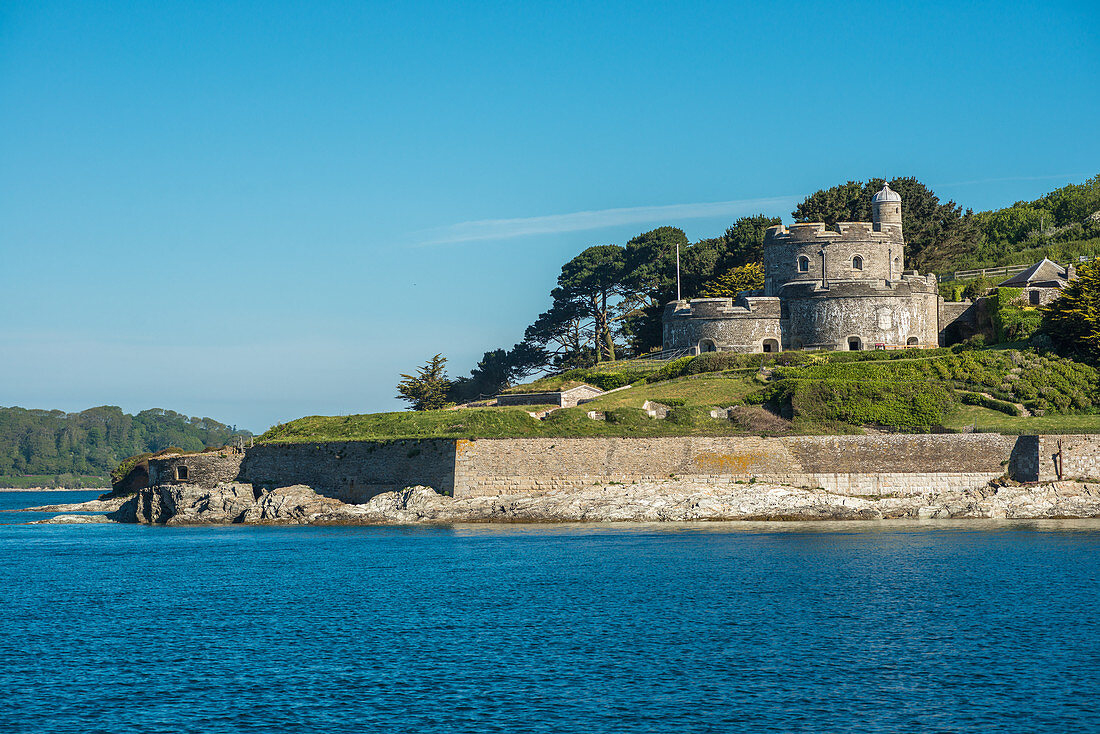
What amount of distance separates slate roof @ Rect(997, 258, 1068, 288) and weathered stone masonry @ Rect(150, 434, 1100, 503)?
69.2ft

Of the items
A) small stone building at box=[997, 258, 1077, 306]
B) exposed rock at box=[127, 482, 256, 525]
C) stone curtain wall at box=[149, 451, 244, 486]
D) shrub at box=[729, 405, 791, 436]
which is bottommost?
exposed rock at box=[127, 482, 256, 525]

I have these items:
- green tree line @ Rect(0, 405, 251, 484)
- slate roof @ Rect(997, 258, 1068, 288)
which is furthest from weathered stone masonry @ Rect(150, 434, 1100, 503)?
green tree line @ Rect(0, 405, 251, 484)

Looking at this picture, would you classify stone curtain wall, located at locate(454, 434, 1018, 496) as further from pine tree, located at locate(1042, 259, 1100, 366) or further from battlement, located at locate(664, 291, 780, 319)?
battlement, located at locate(664, 291, 780, 319)

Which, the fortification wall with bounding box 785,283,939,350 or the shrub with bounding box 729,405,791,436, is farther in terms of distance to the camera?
the fortification wall with bounding box 785,283,939,350

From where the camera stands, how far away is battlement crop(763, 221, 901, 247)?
64125mm

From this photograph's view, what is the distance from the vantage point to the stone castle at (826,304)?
202 feet

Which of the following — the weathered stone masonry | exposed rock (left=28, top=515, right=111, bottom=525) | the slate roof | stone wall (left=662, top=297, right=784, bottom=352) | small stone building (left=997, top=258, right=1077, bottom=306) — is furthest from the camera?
the slate roof

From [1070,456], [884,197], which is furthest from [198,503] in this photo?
[884,197]

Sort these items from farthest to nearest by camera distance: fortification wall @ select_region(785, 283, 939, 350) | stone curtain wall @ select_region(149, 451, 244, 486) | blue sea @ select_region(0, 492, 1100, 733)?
1. fortification wall @ select_region(785, 283, 939, 350)
2. stone curtain wall @ select_region(149, 451, 244, 486)
3. blue sea @ select_region(0, 492, 1100, 733)

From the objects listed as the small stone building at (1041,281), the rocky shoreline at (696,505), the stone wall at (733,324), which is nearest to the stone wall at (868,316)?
the stone wall at (733,324)

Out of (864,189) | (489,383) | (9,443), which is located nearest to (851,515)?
(864,189)

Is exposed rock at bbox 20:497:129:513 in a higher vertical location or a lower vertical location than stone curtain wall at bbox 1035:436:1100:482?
lower

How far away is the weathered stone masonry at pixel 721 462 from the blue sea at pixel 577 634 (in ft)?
12.0

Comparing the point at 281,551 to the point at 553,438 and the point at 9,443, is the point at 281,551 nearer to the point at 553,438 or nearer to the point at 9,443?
the point at 553,438
